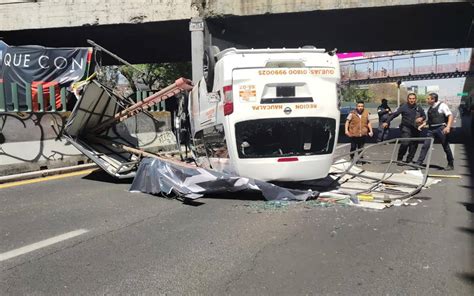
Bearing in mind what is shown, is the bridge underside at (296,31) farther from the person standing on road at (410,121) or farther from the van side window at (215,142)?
the van side window at (215,142)

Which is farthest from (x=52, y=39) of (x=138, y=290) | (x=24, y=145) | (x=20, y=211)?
(x=138, y=290)

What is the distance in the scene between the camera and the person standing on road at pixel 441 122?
11211mm

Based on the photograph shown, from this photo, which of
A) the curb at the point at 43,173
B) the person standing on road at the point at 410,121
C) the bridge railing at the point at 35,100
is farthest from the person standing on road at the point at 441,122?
the bridge railing at the point at 35,100

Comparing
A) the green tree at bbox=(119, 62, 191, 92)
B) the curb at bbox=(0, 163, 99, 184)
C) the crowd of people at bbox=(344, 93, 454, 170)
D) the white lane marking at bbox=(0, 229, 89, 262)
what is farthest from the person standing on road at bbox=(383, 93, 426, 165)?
the green tree at bbox=(119, 62, 191, 92)

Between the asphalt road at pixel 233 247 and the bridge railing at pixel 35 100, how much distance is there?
3959 millimetres

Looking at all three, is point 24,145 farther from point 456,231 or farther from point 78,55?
point 456,231

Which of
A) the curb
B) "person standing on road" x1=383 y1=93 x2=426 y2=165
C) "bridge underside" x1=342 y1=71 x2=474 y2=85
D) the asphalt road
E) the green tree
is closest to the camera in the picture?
the asphalt road

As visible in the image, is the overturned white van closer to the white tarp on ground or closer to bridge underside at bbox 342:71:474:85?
the white tarp on ground

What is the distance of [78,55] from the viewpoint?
14727mm

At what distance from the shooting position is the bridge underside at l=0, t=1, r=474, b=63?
16.6 metres

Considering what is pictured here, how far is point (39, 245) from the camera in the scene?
5375mm

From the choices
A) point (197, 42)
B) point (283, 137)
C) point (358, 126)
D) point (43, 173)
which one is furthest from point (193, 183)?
point (197, 42)

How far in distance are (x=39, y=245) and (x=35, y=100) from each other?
7896mm

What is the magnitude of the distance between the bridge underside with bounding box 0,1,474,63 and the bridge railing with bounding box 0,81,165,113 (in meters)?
5.17
